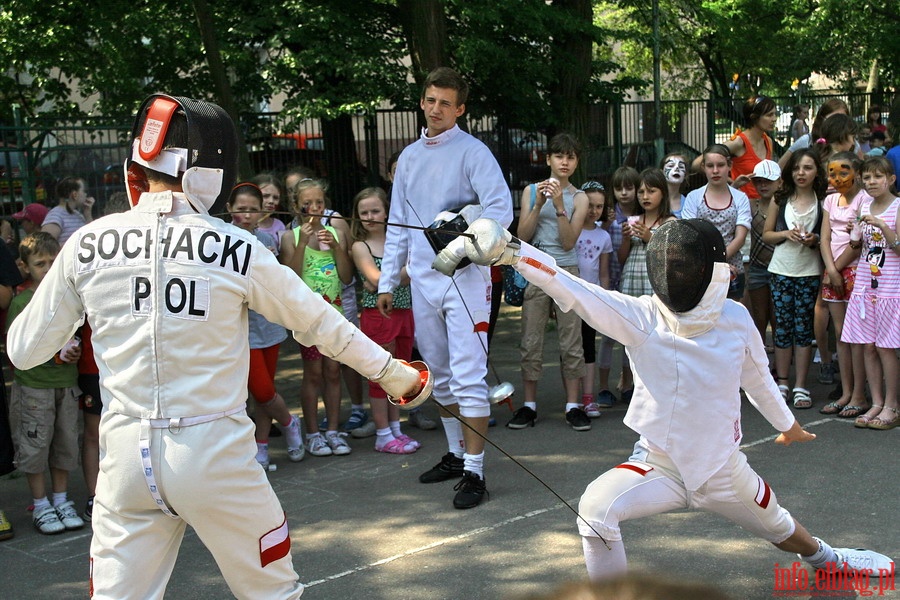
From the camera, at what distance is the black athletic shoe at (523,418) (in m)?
7.26

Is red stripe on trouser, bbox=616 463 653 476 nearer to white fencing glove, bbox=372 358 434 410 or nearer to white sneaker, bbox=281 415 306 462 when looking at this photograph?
white fencing glove, bbox=372 358 434 410

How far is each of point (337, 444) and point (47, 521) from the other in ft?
6.50

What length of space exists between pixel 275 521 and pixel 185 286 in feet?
2.73

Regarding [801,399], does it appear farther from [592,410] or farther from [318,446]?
[318,446]

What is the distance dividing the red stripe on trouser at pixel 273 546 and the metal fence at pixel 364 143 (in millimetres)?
7971

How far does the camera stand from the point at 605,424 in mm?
7262

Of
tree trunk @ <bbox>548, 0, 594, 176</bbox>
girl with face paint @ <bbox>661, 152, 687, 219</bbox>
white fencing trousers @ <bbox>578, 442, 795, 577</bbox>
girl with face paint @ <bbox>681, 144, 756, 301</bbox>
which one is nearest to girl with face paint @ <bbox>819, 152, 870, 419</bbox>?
girl with face paint @ <bbox>681, 144, 756, 301</bbox>

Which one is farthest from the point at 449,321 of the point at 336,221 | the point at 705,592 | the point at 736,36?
the point at 736,36

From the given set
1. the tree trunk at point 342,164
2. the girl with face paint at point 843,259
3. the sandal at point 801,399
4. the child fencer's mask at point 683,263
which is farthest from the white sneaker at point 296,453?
the tree trunk at point 342,164

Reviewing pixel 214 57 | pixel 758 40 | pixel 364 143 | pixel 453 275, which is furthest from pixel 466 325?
pixel 758 40

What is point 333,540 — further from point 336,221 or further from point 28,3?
point 28,3

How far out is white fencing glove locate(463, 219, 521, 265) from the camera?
3.71m

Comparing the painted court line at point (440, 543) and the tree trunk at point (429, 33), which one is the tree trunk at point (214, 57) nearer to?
the tree trunk at point (429, 33)

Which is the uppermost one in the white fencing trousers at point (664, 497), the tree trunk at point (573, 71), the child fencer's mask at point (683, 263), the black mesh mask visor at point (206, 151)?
the tree trunk at point (573, 71)
